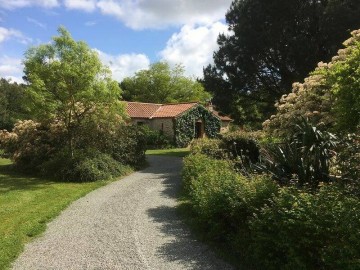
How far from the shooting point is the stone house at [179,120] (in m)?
32.1

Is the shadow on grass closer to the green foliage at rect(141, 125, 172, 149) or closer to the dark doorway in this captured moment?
the green foliage at rect(141, 125, 172, 149)

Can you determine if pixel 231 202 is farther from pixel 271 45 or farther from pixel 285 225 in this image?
pixel 271 45

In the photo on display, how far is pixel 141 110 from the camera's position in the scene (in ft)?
113

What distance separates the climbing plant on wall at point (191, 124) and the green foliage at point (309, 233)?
26.6 m

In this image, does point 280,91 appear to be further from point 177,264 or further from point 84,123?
point 177,264

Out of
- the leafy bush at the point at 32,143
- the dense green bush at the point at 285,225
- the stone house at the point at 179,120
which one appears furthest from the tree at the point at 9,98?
the dense green bush at the point at 285,225

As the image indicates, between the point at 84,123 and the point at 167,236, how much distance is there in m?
10.9

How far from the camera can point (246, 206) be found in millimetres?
6285

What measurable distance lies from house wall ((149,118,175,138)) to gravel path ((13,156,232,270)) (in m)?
20.3

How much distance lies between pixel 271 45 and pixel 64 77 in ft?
43.6

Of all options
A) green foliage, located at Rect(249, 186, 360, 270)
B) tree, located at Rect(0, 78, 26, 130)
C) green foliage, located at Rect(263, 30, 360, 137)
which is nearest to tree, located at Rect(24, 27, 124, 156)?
green foliage, located at Rect(263, 30, 360, 137)

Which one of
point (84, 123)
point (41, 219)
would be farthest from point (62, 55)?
point (41, 219)

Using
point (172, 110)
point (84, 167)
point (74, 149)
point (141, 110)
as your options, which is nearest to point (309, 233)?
point (84, 167)

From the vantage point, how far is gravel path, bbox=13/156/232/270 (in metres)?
6.23
